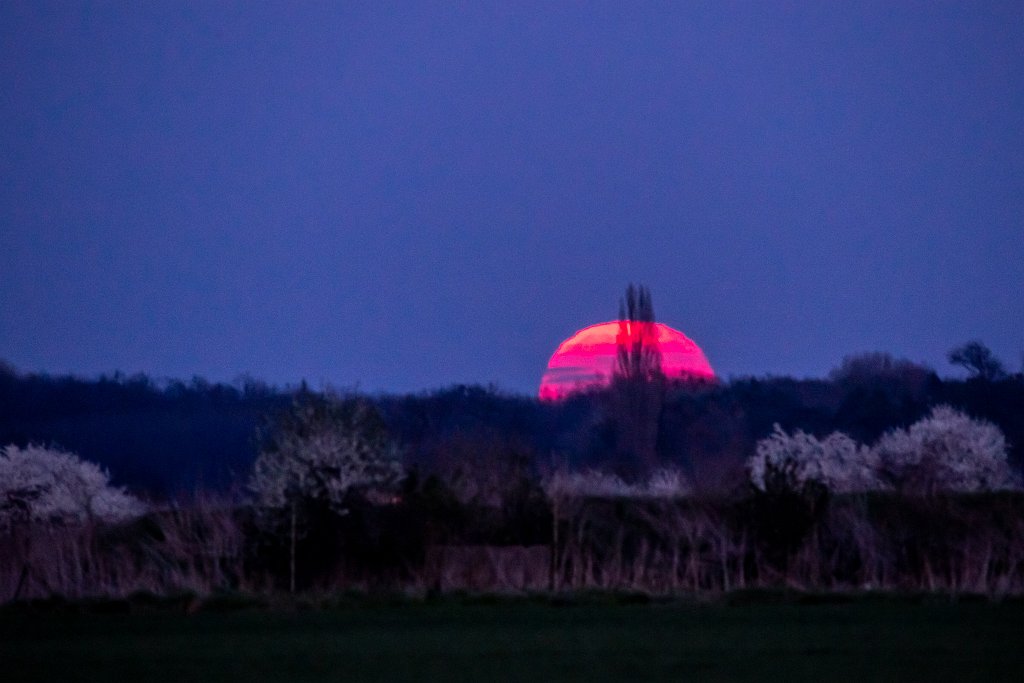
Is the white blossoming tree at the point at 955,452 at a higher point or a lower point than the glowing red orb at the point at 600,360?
lower

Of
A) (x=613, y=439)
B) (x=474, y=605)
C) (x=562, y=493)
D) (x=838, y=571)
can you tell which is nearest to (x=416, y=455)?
(x=613, y=439)

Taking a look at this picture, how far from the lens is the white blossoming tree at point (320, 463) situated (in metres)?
23.0

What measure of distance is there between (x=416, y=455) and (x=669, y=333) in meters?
16.3

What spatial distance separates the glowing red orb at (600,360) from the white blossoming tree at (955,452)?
12959mm

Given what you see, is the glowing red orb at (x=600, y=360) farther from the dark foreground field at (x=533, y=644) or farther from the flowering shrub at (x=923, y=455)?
the dark foreground field at (x=533, y=644)

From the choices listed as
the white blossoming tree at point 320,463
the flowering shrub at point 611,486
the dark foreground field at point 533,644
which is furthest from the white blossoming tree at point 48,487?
the dark foreground field at point 533,644

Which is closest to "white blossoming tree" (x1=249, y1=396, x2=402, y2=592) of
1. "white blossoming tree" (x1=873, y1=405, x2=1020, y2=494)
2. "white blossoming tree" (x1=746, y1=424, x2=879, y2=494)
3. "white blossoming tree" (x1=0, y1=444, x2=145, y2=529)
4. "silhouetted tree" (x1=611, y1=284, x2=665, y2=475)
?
"white blossoming tree" (x1=746, y1=424, x2=879, y2=494)

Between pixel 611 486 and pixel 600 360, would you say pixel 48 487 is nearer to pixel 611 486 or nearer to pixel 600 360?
pixel 611 486

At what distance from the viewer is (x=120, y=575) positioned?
22484 mm

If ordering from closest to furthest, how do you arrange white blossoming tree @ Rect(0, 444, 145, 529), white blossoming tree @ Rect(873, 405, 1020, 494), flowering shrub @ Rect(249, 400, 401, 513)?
flowering shrub @ Rect(249, 400, 401, 513) < white blossoming tree @ Rect(0, 444, 145, 529) < white blossoming tree @ Rect(873, 405, 1020, 494)

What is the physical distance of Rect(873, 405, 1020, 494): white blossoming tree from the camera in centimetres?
3944

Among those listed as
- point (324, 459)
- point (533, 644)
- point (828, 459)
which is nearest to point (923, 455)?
point (828, 459)

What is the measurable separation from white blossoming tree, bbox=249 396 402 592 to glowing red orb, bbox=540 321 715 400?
3038 cm

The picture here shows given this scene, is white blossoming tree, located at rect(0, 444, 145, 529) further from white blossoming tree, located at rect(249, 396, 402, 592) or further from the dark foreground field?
the dark foreground field
